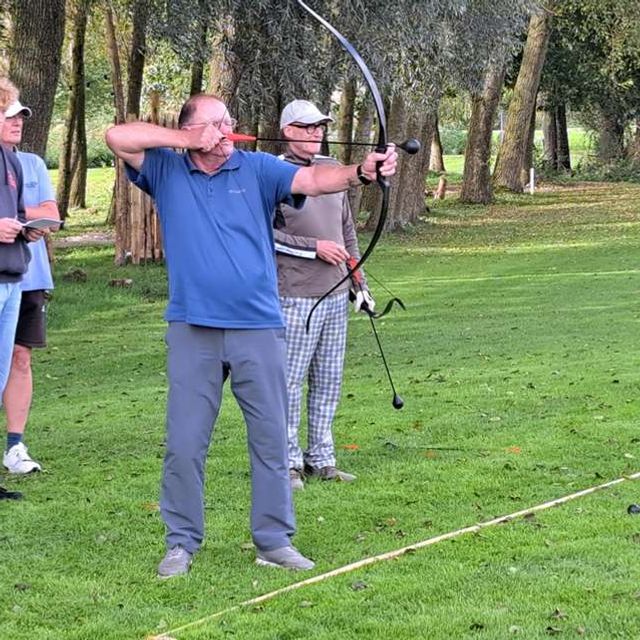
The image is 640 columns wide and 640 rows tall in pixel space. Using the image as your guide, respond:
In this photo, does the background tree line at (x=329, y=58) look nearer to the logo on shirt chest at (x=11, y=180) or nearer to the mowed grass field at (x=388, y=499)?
the mowed grass field at (x=388, y=499)

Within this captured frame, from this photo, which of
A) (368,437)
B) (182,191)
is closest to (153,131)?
(182,191)

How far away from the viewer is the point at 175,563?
5.77m

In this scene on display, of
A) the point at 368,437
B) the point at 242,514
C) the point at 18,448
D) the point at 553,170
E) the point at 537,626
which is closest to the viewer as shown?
the point at 537,626

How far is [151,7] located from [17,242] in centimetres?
1228

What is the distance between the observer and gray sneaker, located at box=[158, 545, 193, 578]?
573 centimetres

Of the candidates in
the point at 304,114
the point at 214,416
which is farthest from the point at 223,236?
the point at 304,114

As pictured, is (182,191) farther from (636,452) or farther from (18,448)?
(636,452)

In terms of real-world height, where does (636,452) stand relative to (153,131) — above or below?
below

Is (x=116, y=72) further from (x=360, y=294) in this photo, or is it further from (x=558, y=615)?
(x=558, y=615)

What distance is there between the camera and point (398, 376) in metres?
11.9

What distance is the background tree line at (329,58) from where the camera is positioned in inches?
702

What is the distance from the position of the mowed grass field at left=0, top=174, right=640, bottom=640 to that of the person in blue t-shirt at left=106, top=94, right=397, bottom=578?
0.29m

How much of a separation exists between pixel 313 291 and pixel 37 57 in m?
10.3

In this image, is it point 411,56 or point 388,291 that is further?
point 411,56
